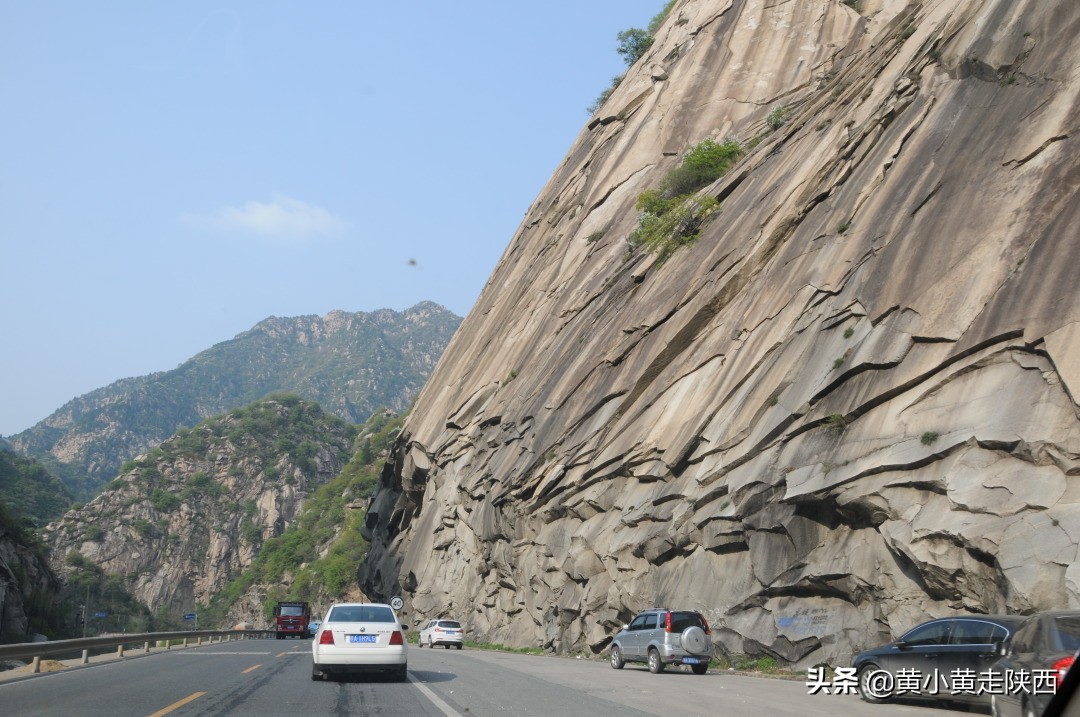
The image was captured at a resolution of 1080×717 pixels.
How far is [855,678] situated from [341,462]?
151 metres

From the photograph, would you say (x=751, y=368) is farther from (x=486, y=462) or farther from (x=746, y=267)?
(x=486, y=462)

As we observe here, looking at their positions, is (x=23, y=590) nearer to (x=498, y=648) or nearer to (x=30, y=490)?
(x=498, y=648)

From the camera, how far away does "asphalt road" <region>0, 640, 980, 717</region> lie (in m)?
12.4

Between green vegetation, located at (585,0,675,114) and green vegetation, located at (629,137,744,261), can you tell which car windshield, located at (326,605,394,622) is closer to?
green vegetation, located at (629,137,744,261)

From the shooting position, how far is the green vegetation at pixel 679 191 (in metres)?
38.2

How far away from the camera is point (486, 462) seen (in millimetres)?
44719

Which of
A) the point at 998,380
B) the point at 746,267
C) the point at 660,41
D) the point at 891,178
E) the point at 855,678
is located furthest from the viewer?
the point at 660,41

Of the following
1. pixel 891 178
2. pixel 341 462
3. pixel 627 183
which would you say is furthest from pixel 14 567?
pixel 341 462

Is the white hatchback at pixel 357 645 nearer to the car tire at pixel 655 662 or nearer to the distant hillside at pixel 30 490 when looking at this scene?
the car tire at pixel 655 662

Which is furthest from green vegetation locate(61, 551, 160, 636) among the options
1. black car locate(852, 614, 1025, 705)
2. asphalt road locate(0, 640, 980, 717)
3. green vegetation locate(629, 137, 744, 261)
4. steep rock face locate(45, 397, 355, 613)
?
black car locate(852, 614, 1025, 705)

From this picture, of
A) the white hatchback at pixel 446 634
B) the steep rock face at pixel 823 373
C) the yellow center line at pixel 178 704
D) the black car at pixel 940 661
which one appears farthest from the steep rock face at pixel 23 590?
the black car at pixel 940 661

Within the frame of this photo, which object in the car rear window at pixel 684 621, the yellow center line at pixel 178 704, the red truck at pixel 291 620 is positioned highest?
the car rear window at pixel 684 621

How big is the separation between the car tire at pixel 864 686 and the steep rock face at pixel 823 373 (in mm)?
2857

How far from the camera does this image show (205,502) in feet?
475
